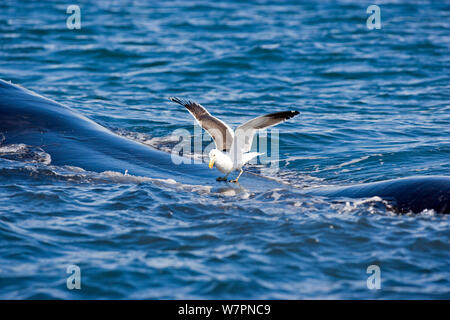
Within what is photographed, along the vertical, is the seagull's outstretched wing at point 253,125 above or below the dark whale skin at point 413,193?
above

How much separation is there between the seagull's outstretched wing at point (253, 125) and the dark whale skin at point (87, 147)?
1.67 feet

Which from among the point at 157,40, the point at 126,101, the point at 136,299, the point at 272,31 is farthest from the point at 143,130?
the point at 272,31

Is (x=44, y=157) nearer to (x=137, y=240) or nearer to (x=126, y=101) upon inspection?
(x=137, y=240)

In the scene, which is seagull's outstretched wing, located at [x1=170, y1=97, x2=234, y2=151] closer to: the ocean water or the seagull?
the seagull

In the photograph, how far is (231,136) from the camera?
8852 millimetres

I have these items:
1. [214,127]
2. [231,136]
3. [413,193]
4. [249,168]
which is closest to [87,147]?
[214,127]

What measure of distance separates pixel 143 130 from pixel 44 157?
11.9 feet

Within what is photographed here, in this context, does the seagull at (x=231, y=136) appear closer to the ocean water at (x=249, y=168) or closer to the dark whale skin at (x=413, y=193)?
the ocean water at (x=249, y=168)

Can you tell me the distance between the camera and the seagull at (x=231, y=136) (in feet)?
27.0

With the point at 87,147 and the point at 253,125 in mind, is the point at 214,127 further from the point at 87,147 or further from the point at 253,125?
the point at 87,147

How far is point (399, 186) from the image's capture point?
7.27 meters

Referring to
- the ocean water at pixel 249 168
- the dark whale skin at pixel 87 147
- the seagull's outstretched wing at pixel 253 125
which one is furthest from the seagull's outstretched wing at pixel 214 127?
the ocean water at pixel 249 168

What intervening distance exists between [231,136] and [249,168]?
1237 millimetres

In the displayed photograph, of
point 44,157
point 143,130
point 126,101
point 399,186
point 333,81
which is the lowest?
point 399,186
